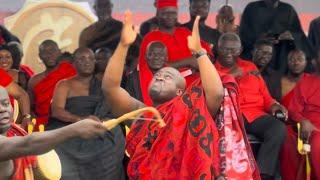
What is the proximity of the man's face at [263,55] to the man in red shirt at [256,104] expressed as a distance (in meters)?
0.35

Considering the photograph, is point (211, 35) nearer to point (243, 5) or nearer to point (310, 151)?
point (243, 5)

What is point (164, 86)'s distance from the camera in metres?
7.12

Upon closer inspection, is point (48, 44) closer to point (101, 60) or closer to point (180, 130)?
point (101, 60)

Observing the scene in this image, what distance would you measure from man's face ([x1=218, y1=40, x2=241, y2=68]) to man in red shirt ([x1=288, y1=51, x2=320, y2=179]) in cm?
62

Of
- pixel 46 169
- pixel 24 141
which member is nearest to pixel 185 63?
pixel 46 169

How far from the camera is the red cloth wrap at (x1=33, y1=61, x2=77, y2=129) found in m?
9.19

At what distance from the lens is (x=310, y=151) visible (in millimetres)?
8367

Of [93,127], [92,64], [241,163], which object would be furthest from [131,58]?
[93,127]

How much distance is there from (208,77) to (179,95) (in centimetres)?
A: 54

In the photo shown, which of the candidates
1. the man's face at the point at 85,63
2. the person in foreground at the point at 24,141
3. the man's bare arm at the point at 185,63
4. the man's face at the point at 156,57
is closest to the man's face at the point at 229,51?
the man's bare arm at the point at 185,63

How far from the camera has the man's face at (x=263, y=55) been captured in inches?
365

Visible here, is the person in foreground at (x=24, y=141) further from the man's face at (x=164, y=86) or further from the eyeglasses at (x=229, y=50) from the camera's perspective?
the eyeglasses at (x=229, y=50)

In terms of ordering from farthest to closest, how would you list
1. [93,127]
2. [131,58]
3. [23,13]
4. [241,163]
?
[23,13] < [131,58] < [241,163] < [93,127]

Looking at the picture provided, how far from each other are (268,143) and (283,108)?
1.19 feet
